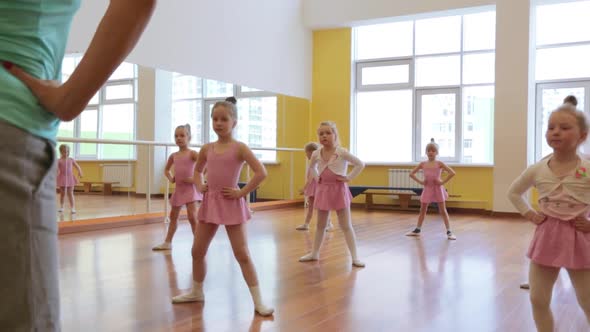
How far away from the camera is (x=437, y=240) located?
663 cm

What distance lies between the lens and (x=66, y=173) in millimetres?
8461

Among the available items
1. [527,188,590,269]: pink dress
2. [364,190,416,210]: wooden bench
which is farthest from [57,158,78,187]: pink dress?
[527,188,590,269]: pink dress

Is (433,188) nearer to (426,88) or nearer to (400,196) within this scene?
(400,196)

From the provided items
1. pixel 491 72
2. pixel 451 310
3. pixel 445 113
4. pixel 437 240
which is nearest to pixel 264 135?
pixel 445 113

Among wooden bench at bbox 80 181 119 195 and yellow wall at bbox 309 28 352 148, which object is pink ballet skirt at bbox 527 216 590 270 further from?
yellow wall at bbox 309 28 352 148

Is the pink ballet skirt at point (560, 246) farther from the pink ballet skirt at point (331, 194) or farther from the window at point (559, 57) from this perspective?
the window at point (559, 57)

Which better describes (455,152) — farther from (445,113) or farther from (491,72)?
(491,72)

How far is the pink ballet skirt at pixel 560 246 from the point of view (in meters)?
2.28

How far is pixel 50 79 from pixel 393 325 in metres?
2.63

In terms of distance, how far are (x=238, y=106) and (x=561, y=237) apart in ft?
34.8

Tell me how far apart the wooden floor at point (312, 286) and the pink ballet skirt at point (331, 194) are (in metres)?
0.54

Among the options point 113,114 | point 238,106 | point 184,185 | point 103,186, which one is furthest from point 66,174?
point 238,106

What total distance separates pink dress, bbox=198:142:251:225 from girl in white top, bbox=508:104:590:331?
5.46ft

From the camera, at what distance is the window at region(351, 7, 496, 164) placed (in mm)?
10773
